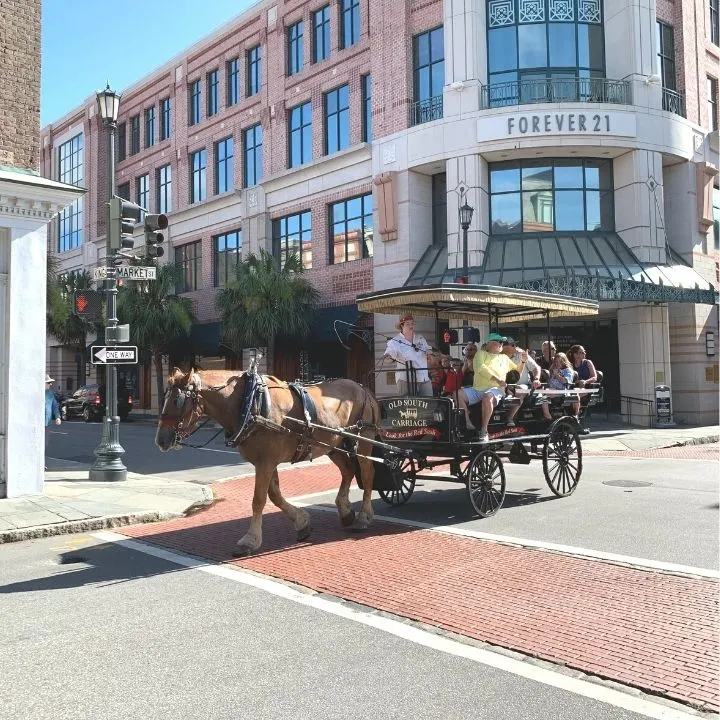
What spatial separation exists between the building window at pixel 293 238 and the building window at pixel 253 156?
2.66m

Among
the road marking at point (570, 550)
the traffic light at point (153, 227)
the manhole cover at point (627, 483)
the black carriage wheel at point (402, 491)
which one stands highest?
the traffic light at point (153, 227)

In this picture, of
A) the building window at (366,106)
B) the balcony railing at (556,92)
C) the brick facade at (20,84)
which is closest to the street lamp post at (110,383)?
the brick facade at (20,84)

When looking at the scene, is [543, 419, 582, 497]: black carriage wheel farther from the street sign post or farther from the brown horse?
the street sign post

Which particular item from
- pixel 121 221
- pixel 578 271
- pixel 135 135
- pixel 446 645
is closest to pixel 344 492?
pixel 446 645

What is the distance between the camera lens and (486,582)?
6.18 meters

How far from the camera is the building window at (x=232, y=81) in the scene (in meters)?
35.0

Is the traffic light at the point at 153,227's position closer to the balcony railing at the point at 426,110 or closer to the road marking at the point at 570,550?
the road marking at the point at 570,550

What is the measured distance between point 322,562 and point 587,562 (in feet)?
8.27

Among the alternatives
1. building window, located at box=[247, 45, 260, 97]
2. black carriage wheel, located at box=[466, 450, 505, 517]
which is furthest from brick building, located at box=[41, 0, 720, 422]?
black carriage wheel, located at box=[466, 450, 505, 517]

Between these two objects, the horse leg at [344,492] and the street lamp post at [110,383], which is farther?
the street lamp post at [110,383]

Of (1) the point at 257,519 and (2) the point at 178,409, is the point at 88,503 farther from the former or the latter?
(2) the point at 178,409

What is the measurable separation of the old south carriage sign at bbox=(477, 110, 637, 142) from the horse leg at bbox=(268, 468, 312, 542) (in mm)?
19104

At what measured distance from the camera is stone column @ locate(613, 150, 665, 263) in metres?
24.2

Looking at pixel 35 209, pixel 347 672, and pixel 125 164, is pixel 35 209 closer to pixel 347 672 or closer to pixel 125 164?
pixel 347 672
